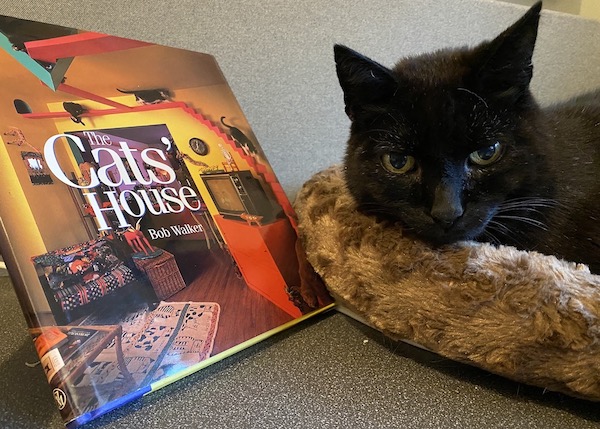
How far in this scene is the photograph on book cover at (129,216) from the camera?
0.62m

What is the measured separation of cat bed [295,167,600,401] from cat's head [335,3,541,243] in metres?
0.05

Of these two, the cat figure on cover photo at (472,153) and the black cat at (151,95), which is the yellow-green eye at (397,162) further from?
the black cat at (151,95)

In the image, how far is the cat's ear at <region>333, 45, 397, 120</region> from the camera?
0.71 m

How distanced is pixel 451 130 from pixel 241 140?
46 cm

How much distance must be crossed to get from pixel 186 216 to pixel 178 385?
0.27 metres

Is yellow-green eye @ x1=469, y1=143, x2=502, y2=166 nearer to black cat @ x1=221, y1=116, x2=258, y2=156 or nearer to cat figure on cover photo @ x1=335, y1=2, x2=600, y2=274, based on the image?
cat figure on cover photo @ x1=335, y1=2, x2=600, y2=274

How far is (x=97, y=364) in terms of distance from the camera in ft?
1.99

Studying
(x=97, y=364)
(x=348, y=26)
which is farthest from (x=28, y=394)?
(x=348, y=26)

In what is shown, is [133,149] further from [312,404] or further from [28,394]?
[312,404]

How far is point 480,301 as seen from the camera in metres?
0.65

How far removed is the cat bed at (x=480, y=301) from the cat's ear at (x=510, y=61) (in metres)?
0.23

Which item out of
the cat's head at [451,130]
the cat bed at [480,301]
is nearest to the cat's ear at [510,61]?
the cat's head at [451,130]

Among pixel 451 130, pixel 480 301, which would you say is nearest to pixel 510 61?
pixel 451 130

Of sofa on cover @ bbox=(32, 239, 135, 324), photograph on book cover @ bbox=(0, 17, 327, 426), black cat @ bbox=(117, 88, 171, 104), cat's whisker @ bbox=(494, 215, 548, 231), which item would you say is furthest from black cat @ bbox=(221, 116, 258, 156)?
cat's whisker @ bbox=(494, 215, 548, 231)
